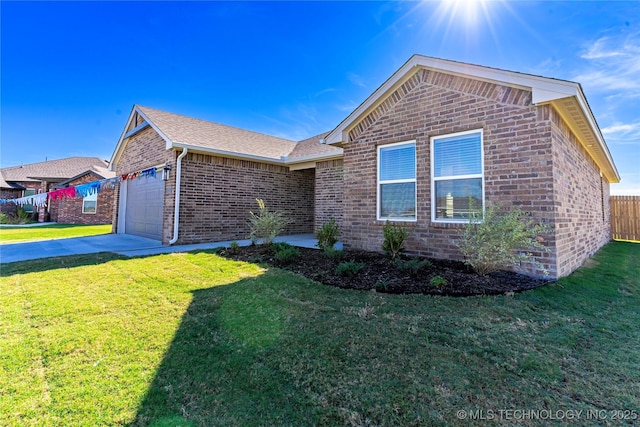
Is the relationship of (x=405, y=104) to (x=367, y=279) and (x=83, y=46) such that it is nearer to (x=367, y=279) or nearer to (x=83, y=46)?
(x=367, y=279)

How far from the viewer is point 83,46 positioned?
1066cm

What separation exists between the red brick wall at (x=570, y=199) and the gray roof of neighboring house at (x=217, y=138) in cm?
622

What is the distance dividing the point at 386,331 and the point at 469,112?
187 inches

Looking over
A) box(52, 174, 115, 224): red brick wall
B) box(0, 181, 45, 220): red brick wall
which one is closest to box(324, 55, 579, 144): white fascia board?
box(52, 174, 115, 224): red brick wall

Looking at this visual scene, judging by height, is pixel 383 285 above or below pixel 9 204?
below

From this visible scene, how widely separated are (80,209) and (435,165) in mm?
26225

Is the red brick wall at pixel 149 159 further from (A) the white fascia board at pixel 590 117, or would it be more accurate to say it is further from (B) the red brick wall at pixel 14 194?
(B) the red brick wall at pixel 14 194

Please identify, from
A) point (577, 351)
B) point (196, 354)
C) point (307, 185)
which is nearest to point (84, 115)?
point (307, 185)

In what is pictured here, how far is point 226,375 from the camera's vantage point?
232 cm

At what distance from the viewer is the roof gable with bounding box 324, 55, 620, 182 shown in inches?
183

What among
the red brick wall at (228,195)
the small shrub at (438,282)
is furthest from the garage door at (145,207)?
the small shrub at (438,282)

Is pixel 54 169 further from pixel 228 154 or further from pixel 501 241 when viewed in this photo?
pixel 501 241

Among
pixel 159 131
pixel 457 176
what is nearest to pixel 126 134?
pixel 159 131

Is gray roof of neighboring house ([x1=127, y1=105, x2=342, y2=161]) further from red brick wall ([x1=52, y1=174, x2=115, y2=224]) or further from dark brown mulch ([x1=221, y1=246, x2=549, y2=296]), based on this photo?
red brick wall ([x1=52, y1=174, x2=115, y2=224])
